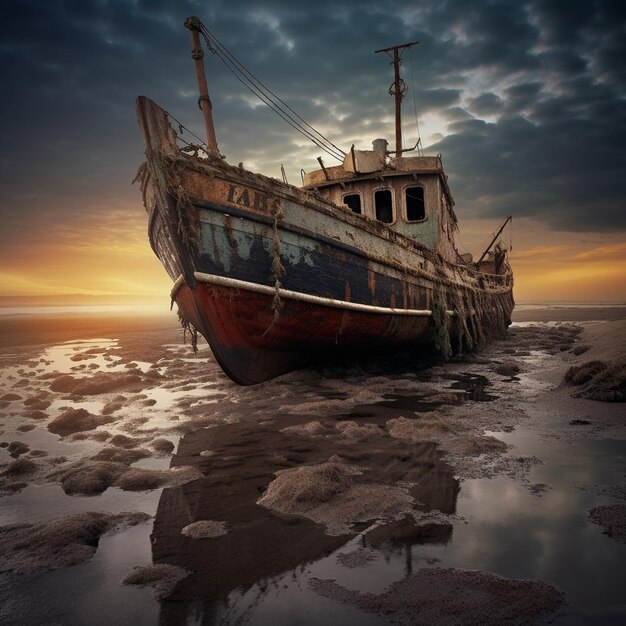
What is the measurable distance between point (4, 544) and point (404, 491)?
98.0 inches

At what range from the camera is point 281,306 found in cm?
599

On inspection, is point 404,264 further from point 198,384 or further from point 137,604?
point 137,604

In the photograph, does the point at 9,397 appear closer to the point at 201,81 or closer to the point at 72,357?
the point at 72,357

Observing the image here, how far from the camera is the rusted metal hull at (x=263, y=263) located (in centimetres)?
554

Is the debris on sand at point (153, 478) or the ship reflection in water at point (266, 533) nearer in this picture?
the ship reflection in water at point (266, 533)

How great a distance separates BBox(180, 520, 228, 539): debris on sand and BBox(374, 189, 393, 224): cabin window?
8.91 metres

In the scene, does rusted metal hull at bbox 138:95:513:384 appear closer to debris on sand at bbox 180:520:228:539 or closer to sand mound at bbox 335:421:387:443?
sand mound at bbox 335:421:387:443

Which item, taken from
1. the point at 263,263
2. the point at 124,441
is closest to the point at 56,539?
the point at 124,441

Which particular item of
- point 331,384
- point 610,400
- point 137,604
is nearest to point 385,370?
point 331,384

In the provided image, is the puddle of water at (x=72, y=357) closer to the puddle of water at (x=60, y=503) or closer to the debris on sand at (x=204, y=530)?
the puddle of water at (x=60, y=503)

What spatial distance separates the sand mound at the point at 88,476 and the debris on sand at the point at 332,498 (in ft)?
4.30

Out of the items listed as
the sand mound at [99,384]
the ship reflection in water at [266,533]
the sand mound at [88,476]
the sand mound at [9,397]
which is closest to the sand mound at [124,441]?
the sand mound at [88,476]

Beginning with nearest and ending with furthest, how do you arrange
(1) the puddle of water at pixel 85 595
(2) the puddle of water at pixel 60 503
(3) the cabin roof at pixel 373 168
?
(1) the puddle of water at pixel 85 595, (2) the puddle of water at pixel 60 503, (3) the cabin roof at pixel 373 168

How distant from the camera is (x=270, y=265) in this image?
5996 millimetres
